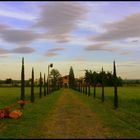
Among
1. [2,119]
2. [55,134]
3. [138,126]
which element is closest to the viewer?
[55,134]

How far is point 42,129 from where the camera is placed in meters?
16.9

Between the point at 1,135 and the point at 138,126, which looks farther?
the point at 138,126

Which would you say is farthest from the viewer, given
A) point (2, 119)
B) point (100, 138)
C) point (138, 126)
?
point (2, 119)

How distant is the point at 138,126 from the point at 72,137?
5021mm

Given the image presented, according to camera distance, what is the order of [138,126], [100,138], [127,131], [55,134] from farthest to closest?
[138,126] < [127,131] < [55,134] < [100,138]

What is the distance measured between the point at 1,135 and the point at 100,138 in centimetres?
381

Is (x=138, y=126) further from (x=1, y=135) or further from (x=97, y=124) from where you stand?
(x=1, y=135)

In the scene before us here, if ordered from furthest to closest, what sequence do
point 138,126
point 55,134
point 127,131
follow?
point 138,126 → point 127,131 → point 55,134

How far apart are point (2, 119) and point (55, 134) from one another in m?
6.70

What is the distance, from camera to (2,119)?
21.1 meters

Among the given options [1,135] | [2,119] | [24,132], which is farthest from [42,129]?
[2,119]

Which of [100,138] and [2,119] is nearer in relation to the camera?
[100,138]

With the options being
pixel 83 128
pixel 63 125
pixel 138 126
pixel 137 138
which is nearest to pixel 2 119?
pixel 63 125

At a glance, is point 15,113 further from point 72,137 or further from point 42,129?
point 72,137
